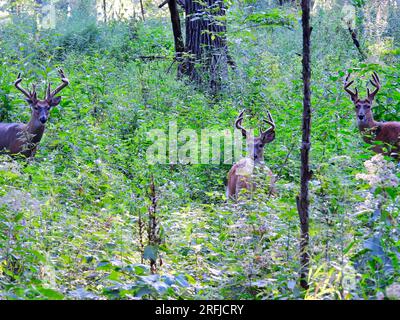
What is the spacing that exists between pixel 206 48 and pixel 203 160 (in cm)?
513

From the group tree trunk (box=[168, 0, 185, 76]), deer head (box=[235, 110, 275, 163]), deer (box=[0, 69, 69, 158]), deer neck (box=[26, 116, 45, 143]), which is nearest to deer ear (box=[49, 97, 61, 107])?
deer (box=[0, 69, 69, 158])

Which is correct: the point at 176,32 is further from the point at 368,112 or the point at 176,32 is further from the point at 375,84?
the point at 375,84

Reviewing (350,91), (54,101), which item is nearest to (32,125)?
(54,101)

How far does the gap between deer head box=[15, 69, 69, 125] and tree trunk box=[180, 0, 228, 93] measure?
3.45 meters

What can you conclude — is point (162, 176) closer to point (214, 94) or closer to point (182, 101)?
point (182, 101)

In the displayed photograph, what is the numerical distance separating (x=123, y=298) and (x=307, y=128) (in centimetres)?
170

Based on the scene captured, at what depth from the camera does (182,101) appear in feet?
41.7

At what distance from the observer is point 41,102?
444 inches

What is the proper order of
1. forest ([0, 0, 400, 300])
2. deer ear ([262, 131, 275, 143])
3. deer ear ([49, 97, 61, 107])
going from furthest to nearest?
deer ear ([49, 97, 61, 107]) → deer ear ([262, 131, 275, 143]) → forest ([0, 0, 400, 300])

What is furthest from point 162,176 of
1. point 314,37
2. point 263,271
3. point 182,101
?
point 314,37

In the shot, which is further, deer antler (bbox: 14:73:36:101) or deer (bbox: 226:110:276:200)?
deer antler (bbox: 14:73:36:101)

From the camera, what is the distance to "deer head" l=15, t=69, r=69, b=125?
11078 mm

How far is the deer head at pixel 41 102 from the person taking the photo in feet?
36.3

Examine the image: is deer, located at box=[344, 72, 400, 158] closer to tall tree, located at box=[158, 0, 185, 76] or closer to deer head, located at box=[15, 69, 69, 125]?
tall tree, located at box=[158, 0, 185, 76]
